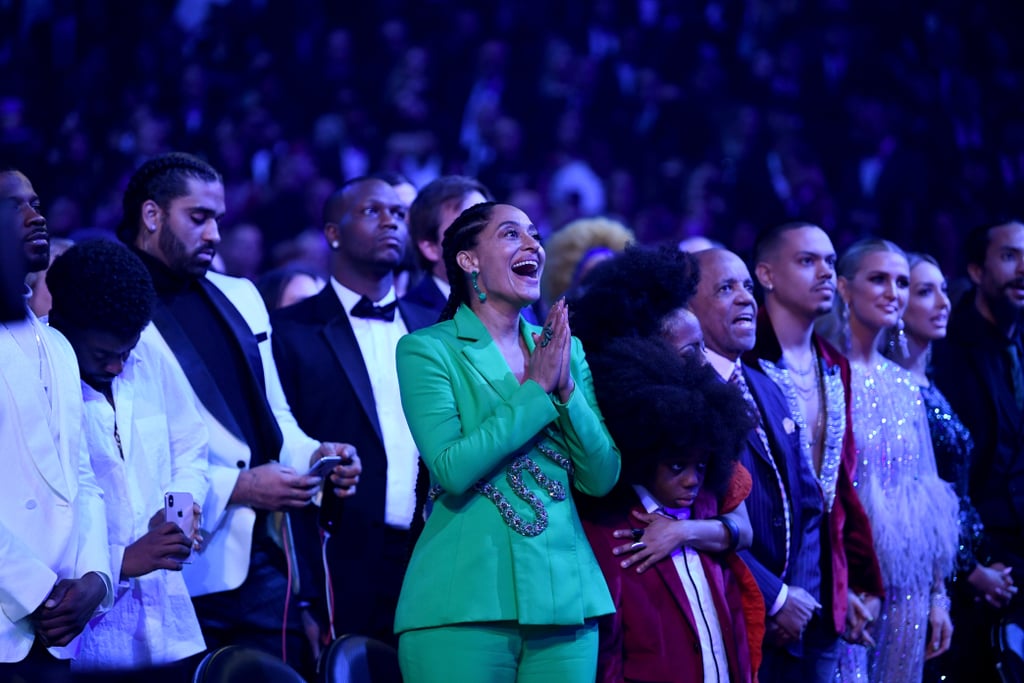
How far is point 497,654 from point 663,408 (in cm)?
91

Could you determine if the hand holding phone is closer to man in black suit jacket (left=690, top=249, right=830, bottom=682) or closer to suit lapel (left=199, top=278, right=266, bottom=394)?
suit lapel (left=199, top=278, right=266, bottom=394)

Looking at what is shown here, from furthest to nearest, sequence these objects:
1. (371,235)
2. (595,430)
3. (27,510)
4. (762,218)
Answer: (762,218) < (371,235) < (595,430) < (27,510)

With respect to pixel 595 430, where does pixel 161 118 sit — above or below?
above

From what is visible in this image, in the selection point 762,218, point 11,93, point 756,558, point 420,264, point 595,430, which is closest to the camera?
point 595,430

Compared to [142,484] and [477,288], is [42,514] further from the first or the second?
[477,288]

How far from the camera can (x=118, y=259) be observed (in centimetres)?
369

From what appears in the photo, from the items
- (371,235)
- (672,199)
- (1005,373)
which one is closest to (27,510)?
(371,235)

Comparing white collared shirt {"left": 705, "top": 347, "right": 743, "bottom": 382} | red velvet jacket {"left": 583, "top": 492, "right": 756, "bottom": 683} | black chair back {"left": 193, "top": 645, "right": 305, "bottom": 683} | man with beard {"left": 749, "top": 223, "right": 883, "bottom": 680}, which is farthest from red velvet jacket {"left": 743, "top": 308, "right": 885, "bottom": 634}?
black chair back {"left": 193, "top": 645, "right": 305, "bottom": 683}

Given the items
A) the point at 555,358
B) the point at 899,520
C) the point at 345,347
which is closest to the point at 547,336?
the point at 555,358

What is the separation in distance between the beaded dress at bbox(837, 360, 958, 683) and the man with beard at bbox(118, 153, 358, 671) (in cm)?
210

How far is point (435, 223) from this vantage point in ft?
17.4

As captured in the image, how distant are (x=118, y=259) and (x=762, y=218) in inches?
262

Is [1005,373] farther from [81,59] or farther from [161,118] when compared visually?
[81,59]

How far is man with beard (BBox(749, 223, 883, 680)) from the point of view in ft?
15.1
